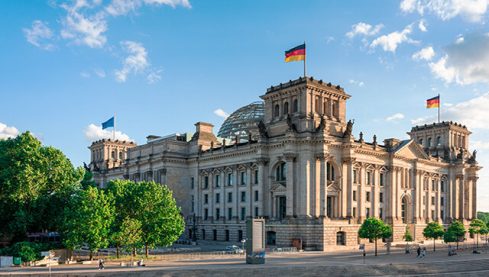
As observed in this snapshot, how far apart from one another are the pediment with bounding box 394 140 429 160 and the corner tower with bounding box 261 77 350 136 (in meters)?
19.0

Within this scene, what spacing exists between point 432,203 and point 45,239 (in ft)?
290

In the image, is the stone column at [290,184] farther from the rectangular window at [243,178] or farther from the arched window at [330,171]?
the rectangular window at [243,178]

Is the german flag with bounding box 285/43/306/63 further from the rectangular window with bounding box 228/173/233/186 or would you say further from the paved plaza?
the paved plaza

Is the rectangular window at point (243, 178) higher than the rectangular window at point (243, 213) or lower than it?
higher

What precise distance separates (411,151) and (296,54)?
39.2 m

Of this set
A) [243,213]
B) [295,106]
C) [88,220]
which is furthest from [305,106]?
[88,220]

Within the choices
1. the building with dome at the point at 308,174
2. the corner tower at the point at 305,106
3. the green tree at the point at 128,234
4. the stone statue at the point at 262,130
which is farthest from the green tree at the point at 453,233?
the green tree at the point at 128,234

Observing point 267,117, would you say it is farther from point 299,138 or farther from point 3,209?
point 3,209

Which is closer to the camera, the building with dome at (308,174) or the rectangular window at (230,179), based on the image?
the building with dome at (308,174)

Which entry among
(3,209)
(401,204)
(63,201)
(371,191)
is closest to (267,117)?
(371,191)

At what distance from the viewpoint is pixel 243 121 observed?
137750mm

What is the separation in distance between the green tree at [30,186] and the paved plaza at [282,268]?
9921mm

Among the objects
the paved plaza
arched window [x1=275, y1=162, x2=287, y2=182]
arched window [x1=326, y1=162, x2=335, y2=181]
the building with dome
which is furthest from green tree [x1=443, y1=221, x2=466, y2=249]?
arched window [x1=275, y1=162, x2=287, y2=182]

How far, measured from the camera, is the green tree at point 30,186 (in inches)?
2606
